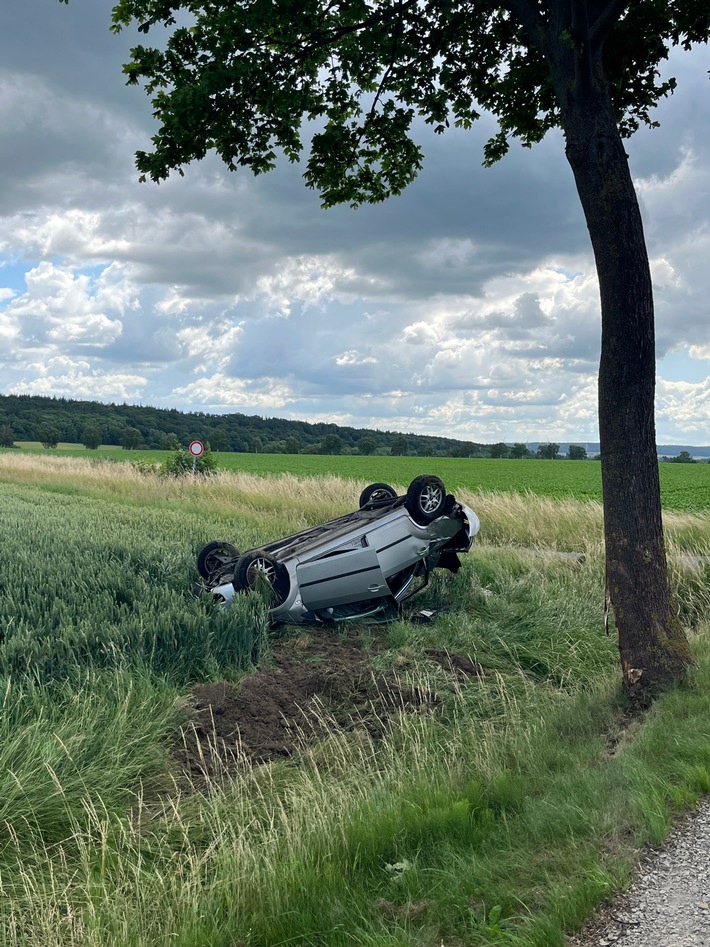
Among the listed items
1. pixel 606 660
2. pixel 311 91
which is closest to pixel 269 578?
pixel 606 660

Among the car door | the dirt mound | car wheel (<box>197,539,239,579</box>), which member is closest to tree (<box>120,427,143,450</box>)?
car wheel (<box>197,539,239,579</box>)

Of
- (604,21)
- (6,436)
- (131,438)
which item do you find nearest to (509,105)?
(604,21)

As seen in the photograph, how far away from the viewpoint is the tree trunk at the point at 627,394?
6195mm

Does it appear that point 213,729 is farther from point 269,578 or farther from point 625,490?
point 625,490

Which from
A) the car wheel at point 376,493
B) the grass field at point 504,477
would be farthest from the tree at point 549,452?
the car wheel at point 376,493

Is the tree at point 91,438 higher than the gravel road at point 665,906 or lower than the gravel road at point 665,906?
higher

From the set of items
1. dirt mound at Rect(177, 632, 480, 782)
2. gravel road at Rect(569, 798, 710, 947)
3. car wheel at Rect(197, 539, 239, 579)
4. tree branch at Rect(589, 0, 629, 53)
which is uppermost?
tree branch at Rect(589, 0, 629, 53)

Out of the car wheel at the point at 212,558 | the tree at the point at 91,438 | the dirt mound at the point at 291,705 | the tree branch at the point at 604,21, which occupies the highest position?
the tree branch at the point at 604,21

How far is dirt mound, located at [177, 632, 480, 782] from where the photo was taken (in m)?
5.50

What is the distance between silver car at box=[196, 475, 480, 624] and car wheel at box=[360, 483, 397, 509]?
94 centimetres

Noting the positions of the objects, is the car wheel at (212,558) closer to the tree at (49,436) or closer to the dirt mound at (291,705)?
the dirt mound at (291,705)

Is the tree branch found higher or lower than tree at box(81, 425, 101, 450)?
higher

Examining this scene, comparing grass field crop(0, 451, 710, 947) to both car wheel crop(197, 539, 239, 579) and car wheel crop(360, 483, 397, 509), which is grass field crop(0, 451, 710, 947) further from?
car wheel crop(360, 483, 397, 509)

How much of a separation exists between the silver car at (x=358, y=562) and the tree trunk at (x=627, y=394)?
2.55 metres
